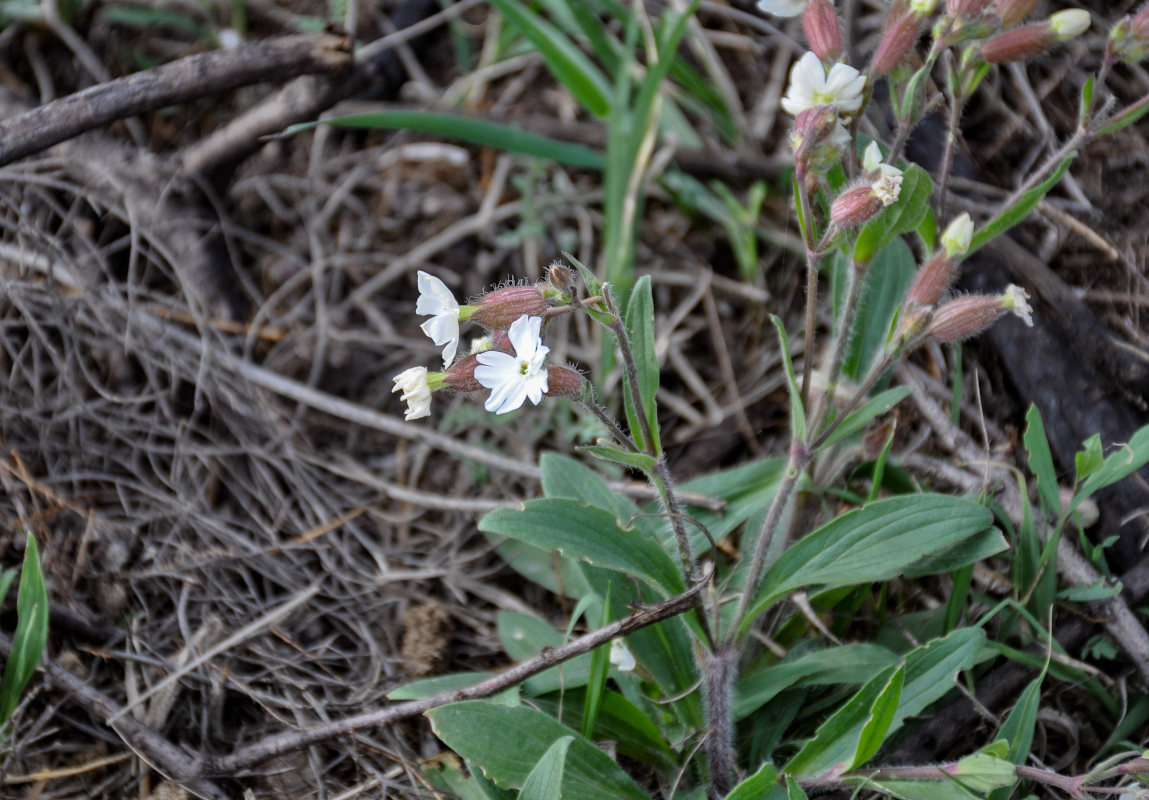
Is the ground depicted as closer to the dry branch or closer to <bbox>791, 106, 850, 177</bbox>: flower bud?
the dry branch

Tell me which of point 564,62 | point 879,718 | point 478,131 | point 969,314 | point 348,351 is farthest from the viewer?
point 348,351

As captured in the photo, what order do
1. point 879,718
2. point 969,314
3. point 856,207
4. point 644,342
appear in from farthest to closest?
point 644,342 < point 969,314 < point 856,207 < point 879,718

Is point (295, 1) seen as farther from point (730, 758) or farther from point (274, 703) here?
point (730, 758)

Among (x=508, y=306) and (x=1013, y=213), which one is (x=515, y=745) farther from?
(x=1013, y=213)

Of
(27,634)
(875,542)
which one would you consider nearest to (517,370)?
(875,542)

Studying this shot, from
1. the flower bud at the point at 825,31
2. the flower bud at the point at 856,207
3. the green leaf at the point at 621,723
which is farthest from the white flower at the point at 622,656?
the flower bud at the point at 825,31

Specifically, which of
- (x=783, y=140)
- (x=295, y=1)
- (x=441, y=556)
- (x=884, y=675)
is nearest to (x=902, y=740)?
(x=884, y=675)
